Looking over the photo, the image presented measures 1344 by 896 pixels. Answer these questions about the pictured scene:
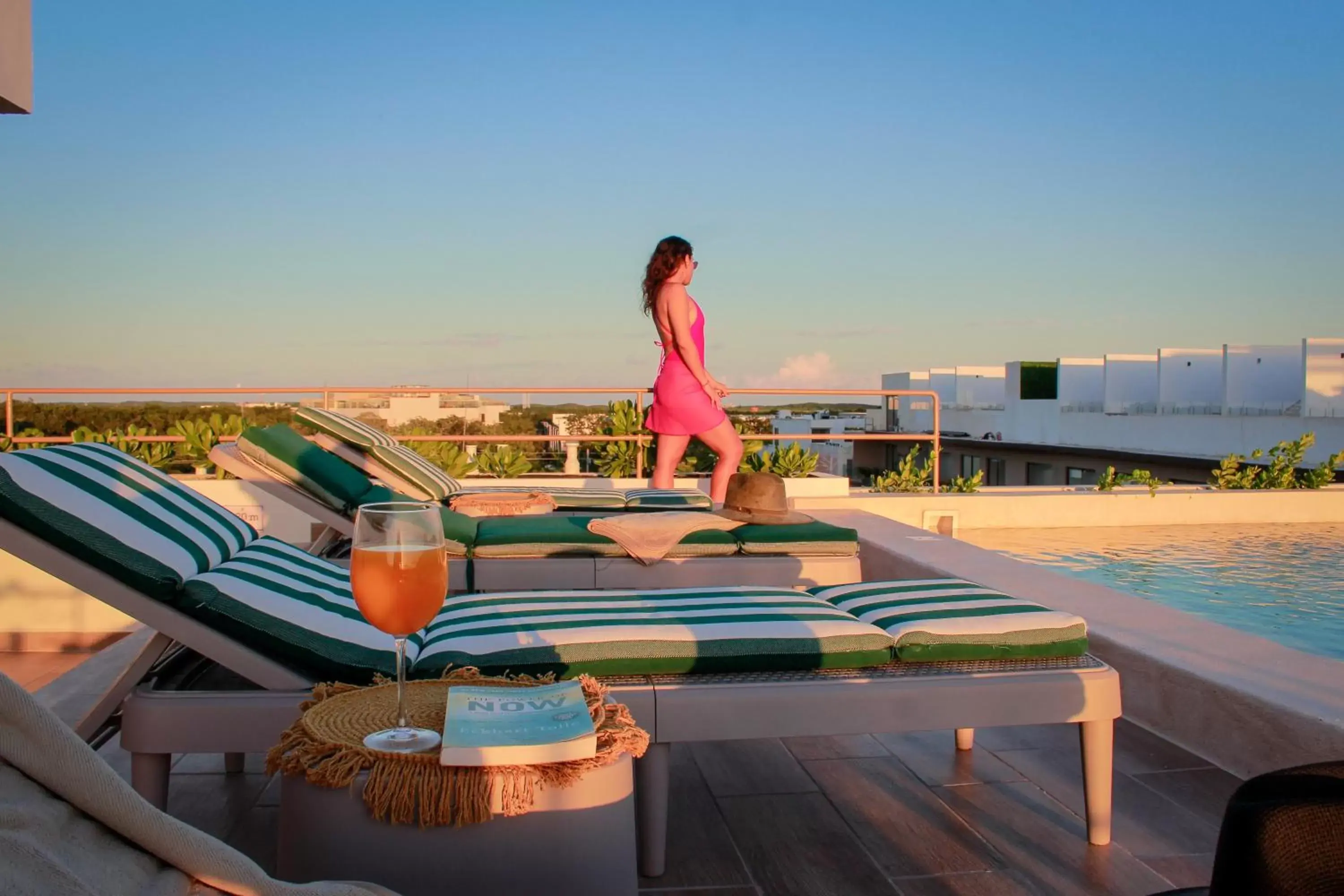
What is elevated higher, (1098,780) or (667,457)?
(667,457)

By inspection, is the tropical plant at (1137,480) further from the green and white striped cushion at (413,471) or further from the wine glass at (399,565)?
the wine glass at (399,565)

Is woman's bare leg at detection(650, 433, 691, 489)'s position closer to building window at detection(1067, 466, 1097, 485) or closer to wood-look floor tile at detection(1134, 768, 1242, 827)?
wood-look floor tile at detection(1134, 768, 1242, 827)

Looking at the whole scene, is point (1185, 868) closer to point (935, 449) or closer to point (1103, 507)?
point (935, 449)

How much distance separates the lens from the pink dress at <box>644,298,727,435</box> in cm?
463

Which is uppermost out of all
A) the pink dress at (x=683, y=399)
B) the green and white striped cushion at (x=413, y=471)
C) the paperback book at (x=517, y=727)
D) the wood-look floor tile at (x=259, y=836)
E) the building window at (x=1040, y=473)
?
the pink dress at (x=683, y=399)

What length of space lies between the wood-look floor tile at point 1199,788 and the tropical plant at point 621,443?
17.1 feet

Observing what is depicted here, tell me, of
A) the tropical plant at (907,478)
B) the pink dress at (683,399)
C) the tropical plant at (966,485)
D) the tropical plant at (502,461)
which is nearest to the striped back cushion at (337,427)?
the pink dress at (683,399)

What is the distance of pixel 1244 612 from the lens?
15.0 feet

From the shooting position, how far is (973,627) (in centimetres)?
184

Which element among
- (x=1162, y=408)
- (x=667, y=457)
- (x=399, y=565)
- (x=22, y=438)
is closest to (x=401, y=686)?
(x=399, y=565)

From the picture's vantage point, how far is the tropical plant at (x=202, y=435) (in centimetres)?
673

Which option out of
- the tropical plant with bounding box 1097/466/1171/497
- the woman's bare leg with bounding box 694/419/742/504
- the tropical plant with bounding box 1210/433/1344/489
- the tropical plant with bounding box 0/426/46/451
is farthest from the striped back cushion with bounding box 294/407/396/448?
the tropical plant with bounding box 1210/433/1344/489

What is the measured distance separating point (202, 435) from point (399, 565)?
6.36m

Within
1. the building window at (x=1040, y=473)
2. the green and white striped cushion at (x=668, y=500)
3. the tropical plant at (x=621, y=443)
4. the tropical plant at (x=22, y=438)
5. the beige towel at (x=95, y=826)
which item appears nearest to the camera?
the beige towel at (x=95, y=826)
